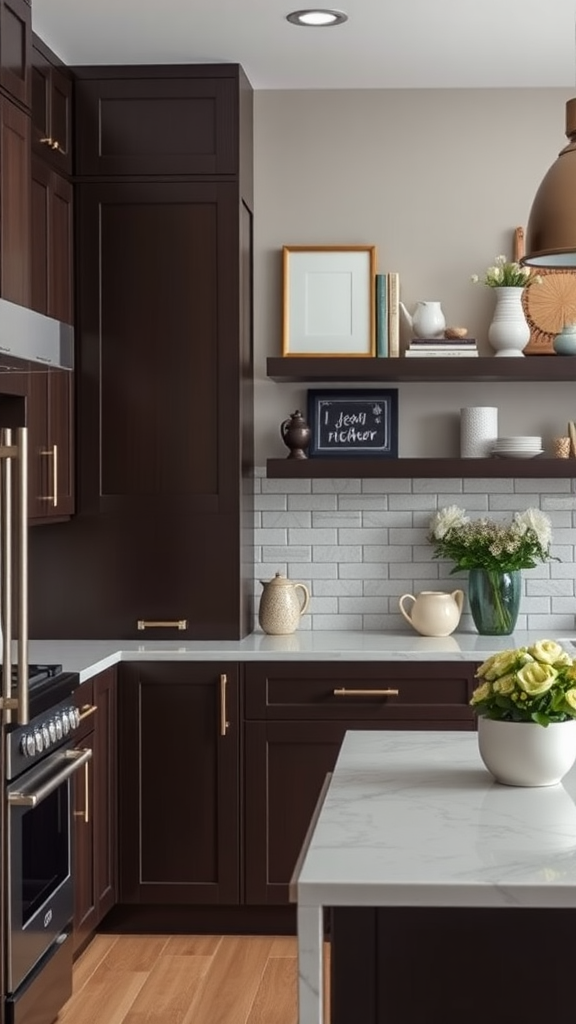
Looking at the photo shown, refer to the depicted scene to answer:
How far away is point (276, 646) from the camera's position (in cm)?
480

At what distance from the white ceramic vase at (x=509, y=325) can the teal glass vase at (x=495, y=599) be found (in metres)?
0.82

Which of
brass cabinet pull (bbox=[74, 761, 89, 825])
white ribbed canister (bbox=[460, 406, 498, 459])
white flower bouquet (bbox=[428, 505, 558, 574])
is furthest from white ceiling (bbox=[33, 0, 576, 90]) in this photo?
brass cabinet pull (bbox=[74, 761, 89, 825])

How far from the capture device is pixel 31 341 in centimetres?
337

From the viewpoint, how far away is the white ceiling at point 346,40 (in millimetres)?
4309

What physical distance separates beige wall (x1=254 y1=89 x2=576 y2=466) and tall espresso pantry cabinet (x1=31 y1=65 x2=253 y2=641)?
35cm

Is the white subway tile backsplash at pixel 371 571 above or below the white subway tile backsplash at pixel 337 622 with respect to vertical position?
above

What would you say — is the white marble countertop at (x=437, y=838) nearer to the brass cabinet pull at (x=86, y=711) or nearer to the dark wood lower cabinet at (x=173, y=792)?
the brass cabinet pull at (x=86, y=711)

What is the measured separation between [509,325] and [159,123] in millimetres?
1457

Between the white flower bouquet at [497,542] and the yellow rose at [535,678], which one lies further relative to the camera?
the white flower bouquet at [497,542]

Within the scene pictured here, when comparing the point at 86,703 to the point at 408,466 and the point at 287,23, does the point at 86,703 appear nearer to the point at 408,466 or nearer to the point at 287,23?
the point at 408,466

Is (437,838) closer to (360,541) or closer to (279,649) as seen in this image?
(279,649)

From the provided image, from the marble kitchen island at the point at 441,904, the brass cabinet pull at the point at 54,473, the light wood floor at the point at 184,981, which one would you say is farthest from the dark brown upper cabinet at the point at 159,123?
the marble kitchen island at the point at 441,904

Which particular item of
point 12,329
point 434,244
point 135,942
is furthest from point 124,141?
point 135,942

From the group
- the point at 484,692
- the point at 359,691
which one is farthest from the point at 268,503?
the point at 484,692
